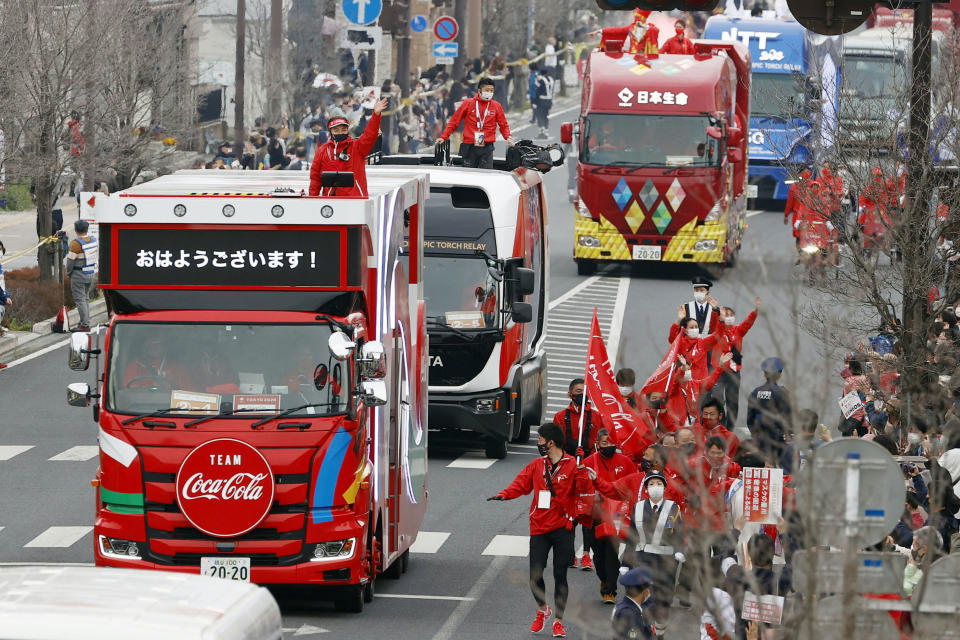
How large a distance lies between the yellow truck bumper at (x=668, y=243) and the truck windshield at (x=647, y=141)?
1.21 meters

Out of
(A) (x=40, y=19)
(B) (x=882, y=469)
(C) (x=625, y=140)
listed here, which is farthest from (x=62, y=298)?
(B) (x=882, y=469)

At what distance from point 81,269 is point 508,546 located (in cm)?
1254

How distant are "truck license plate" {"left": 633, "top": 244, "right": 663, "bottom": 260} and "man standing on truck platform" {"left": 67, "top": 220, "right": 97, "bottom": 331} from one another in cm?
1068

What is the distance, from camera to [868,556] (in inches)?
305

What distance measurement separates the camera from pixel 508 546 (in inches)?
708

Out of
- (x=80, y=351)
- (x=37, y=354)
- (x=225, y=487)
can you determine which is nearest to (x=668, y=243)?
(x=37, y=354)

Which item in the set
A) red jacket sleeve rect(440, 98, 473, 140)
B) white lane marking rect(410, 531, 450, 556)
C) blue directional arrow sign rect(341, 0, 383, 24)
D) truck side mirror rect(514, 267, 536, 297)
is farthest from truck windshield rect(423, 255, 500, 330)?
blue directional arrow sign rect(341, 0, 383, 24)

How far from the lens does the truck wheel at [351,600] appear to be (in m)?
14.8

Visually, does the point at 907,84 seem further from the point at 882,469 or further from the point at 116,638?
the point at 116,638

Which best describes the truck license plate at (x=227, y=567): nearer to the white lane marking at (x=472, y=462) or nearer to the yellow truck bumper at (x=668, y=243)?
the white lane marking at (x=472, y=462)

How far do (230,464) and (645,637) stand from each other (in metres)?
3.53

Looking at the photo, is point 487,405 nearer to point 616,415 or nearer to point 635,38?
point 616,415

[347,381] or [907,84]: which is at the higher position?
[907,84]

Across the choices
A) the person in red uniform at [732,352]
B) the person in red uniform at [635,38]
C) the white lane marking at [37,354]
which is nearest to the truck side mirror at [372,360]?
the person in red uniform at [732,352]
